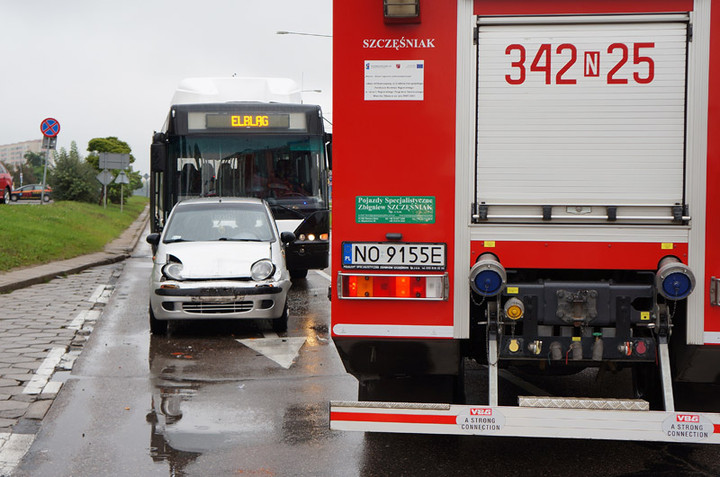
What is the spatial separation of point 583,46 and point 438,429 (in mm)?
2085

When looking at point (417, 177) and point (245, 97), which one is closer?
point (417, 177)

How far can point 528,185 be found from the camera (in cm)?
469

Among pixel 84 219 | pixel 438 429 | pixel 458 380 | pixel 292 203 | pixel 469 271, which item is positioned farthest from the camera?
pixel 84 219

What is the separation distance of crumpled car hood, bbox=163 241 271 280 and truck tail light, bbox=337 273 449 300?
17.8 feet

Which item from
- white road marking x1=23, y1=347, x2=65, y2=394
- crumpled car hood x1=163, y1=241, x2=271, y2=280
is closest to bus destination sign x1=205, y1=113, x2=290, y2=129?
crumpled car hood x1=163, y1=241, x2=271, y2=280

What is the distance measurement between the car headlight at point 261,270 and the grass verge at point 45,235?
8.11 metres

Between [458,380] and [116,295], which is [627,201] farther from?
[116,295]

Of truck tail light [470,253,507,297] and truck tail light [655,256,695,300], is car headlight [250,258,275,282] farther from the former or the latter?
truck tail light [655,256,695,300]

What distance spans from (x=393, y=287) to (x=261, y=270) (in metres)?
5.58

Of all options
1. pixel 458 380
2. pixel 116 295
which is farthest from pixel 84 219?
pixel 458 380

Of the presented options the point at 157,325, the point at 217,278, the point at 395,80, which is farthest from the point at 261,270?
the point at 395,80

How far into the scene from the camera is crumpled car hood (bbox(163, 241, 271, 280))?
33.2 ft

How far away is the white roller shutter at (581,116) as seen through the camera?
4.61 metres

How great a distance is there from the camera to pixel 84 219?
31.6m
